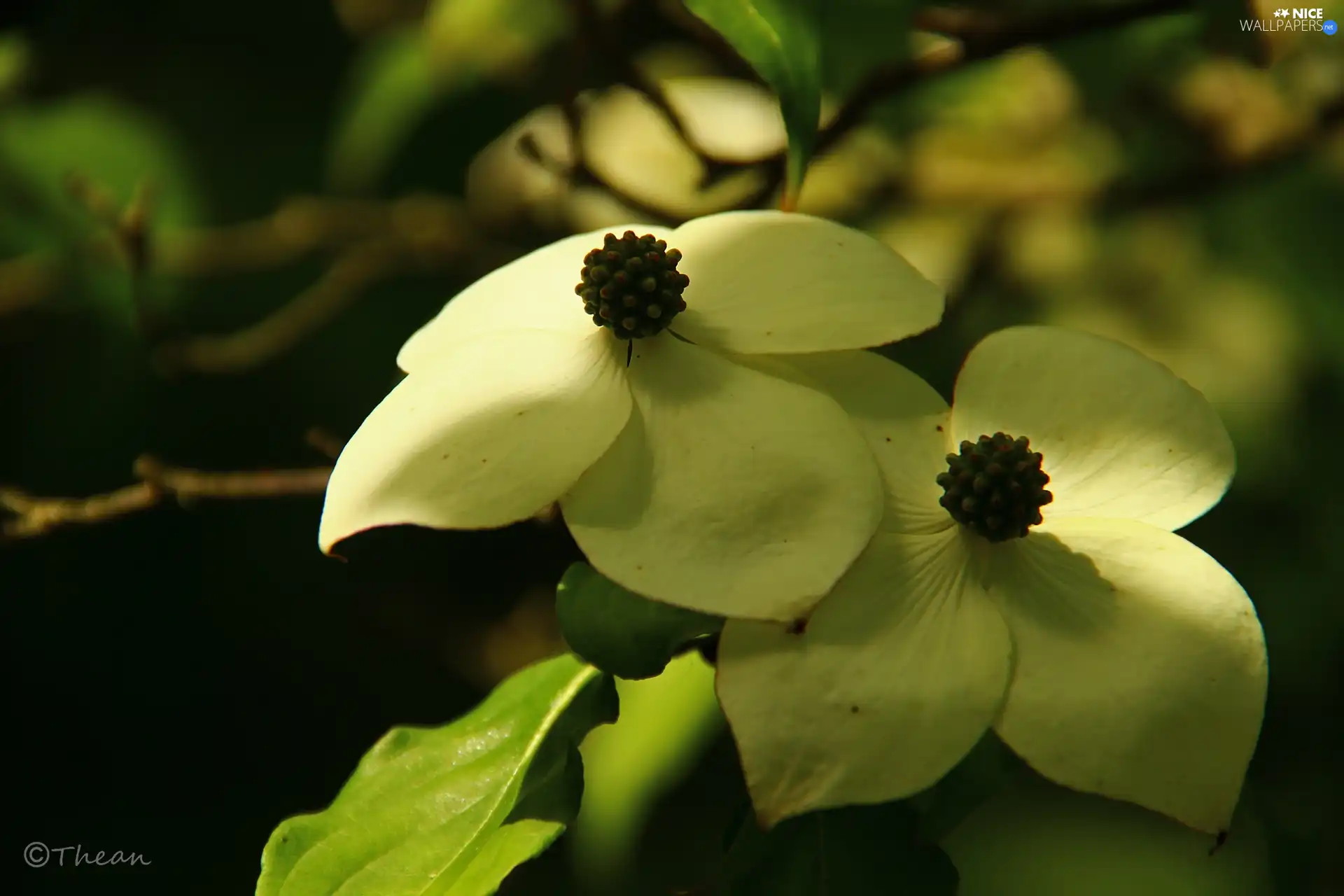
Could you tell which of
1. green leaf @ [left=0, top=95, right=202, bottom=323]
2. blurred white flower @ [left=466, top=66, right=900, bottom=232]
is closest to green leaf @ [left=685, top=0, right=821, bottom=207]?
blurred white flower @ [left=466, top=66, right=900, bottom=232]

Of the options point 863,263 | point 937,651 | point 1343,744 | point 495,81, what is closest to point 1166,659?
point 937,651

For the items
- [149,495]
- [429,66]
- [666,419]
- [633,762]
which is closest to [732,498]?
[666,419]

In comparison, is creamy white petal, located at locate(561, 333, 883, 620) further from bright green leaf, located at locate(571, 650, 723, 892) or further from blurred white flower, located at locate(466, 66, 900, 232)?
blurred white flower, located at locate(466, 66, 900, 232)

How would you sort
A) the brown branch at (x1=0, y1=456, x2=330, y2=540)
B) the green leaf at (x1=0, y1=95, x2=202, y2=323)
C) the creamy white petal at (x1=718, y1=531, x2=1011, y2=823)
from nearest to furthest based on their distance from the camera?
the creamy white petal at (x1=718, y1=531, x2=1011, y2=823)
the brown branch at (x1=0, y1=456, x2=330, y2=540)
the green leaf at (x1=0, y1=95, x2=202, y2=323)

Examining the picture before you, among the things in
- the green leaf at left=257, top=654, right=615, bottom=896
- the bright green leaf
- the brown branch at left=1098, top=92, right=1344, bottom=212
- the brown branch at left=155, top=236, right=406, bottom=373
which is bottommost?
the bright green leaf

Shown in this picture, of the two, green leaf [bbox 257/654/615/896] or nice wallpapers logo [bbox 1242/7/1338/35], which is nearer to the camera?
green leaf [bbox 257/654/615/896]

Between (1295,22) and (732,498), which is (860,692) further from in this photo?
(1295,22)
